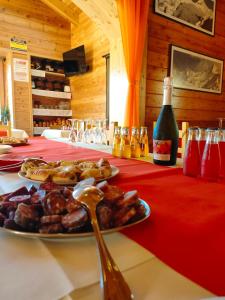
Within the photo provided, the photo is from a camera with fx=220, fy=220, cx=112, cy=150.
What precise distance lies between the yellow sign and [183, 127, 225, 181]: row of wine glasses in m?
4.56

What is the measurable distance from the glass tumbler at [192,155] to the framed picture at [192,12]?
242cm

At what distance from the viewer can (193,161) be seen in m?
0.77

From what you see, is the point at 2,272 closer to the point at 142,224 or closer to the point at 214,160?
the point at 142,224

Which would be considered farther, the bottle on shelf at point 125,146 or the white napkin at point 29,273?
the bottle on shelf at point 125,146

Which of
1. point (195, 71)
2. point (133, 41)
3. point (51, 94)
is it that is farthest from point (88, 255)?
point (51, 94)

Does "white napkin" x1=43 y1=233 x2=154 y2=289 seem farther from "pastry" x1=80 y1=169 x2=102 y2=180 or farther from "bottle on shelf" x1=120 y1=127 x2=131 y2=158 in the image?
"bottle on shelf" x1=120 y1=127 x2=131 y2=158

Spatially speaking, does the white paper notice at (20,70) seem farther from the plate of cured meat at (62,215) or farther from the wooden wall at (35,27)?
the plate of cured meat at (62,215)

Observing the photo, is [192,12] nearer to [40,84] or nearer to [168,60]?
[168,60]

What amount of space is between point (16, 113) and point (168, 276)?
4652 mm

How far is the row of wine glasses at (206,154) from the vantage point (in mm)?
691

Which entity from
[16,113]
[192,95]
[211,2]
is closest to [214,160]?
[192,95]

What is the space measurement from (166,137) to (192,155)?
18cm

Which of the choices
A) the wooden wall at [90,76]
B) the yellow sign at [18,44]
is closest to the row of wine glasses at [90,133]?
the wooden wall at [90,76]

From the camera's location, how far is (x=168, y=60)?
2799mm
